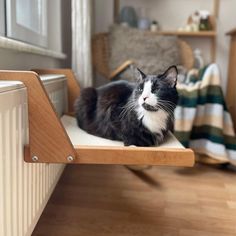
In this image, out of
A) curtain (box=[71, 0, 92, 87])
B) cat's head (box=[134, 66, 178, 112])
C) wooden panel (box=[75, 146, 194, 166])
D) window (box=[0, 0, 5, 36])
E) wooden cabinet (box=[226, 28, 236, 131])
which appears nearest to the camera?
wooden panel (box=[75, 146, 194, 166])

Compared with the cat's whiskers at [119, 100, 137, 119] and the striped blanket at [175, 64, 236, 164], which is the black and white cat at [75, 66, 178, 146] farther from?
the striped blanket at [175, 64, 236, 164]

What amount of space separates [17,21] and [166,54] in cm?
120

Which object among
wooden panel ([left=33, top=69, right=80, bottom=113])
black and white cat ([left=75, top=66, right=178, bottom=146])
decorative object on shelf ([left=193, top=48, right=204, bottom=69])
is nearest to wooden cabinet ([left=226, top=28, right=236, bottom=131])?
decorative object on shelf ([left=193, top=48, right=204, bottom=69])

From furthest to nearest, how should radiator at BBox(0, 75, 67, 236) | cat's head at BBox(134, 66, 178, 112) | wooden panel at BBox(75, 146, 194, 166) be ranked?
cat's head at BBox(134, 66, 178, 112) → wooden panel at BBox(75, 146, 194, 166) → radiator at BBox(0, 75, 67, 236)

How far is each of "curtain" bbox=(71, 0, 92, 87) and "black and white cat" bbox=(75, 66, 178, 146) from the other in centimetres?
61

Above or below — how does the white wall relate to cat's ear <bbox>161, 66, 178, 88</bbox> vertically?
above

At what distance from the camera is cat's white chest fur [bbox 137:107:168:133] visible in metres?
0.96

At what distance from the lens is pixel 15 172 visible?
0.72 m

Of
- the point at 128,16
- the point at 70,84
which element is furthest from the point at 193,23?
the point at 70,84

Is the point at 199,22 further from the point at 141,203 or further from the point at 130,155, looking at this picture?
the point at 130,155

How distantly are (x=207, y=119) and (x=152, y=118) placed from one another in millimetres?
955

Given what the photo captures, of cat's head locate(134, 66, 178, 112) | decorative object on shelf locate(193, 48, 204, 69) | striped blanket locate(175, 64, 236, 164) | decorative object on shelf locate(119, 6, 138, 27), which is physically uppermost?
decorative object on shelf locate(119, 6, 138, 27)

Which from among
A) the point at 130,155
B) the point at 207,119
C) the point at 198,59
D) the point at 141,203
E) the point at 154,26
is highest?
the point at 154,26

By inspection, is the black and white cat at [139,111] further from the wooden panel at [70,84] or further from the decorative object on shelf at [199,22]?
the decorative object on shelf at [199,22]
